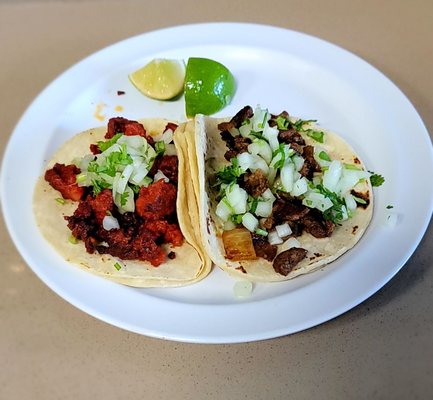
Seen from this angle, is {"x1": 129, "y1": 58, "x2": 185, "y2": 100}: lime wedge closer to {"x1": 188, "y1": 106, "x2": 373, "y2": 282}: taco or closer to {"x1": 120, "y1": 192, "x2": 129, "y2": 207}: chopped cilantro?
{"x1": 188, "y1": 106, "x2": 373, "y2": 282}: taco

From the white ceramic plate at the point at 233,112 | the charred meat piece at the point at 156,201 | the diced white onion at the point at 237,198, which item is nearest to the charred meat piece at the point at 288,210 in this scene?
the diced white onion at the point at 237,198

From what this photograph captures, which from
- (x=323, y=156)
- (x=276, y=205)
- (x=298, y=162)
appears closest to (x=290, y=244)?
(x=276, y=205)

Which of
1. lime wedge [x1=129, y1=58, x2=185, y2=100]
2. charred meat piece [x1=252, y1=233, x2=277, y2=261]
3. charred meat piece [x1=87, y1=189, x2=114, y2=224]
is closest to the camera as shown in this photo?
charred meat piece [x1=252, y1=233, x2=277, y2=261]

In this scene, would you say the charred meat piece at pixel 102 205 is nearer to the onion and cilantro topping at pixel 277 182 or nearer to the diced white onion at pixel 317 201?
the onion and cilantro topping at pixel 277 182

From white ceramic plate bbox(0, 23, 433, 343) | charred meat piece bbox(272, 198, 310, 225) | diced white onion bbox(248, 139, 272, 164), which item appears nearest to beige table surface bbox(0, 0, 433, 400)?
white ceramic plate bbox(0, 23, 433, 343)

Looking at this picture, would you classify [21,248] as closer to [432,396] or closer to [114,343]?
[114,343]

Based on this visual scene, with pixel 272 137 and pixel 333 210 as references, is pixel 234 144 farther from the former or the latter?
pixel 333 210
